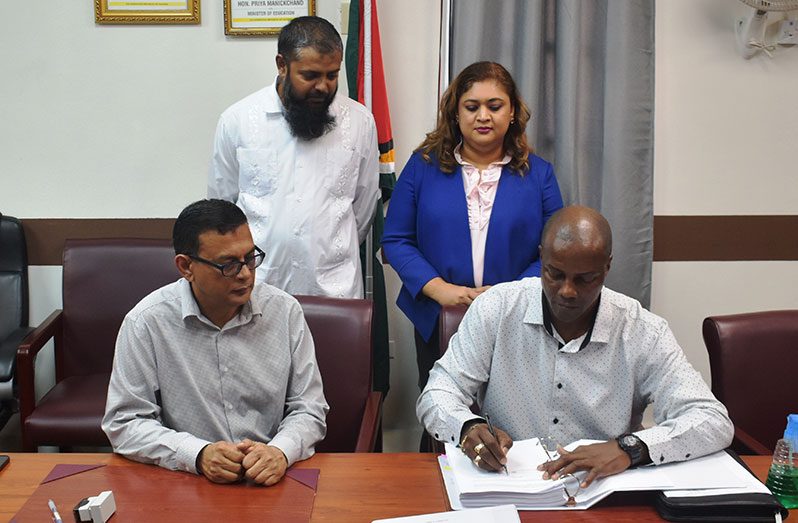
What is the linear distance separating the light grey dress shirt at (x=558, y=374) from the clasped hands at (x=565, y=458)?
157 mm

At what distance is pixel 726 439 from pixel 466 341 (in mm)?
643

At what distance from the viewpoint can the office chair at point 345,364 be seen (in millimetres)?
2551

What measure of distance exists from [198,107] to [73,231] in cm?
75

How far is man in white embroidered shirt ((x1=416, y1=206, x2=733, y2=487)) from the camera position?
78.5 inches

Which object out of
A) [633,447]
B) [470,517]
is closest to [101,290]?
[470,517]

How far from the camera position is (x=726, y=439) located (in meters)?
1.99

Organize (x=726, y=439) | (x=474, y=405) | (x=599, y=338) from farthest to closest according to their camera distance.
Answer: (x=474, y=405)
(x=599, y=338)
(x=726, y=439)

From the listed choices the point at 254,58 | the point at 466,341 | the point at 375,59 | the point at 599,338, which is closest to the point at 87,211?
the point at 254,58

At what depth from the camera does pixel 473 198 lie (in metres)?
3.02

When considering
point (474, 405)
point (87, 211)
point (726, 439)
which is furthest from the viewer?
→ point (87, 211)

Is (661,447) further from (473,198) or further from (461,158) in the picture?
(461,158)

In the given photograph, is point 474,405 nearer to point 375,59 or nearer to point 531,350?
point 531,350

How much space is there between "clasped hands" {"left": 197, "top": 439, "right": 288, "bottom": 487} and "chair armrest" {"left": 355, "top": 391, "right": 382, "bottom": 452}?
1.15 ft

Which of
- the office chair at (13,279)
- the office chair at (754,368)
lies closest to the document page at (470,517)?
the office chair at (754,368)
